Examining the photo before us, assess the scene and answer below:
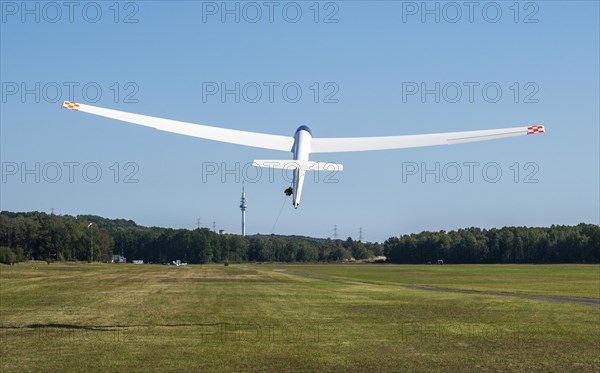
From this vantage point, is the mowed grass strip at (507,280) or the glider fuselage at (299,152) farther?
the mowed grass strip at (507,280)

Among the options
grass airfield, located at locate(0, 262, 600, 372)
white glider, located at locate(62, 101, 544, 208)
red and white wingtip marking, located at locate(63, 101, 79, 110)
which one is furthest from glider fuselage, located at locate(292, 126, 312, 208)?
red and white wingtip marking, located at locate(63, 101, 79, 110)

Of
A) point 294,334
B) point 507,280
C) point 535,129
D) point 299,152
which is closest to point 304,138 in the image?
point 299,152

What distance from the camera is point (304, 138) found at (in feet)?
85.6

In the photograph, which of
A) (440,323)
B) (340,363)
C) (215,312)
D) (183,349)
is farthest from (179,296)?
(340,363)

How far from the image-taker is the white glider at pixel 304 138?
2392 cm

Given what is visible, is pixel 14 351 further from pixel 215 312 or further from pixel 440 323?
pixel 440 323

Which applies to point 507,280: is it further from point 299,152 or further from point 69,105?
point 69,105

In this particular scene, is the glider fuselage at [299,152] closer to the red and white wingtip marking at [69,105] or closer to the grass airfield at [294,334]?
the grass airfield at [294,334]

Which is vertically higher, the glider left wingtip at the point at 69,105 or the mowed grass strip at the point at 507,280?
the glider left wingtip at the point at 69,105

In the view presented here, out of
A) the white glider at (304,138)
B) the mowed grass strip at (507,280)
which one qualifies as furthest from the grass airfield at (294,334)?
the mowed grass strip at (507,280)

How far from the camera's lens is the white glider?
78.5ft

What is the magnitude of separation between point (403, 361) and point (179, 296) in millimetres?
34514

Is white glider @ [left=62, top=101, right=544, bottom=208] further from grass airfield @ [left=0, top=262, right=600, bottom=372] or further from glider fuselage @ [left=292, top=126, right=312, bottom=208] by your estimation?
grass airfield @ [left=0, top=262, right=600, bottom=372]

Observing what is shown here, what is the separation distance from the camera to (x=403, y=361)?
2656cm
